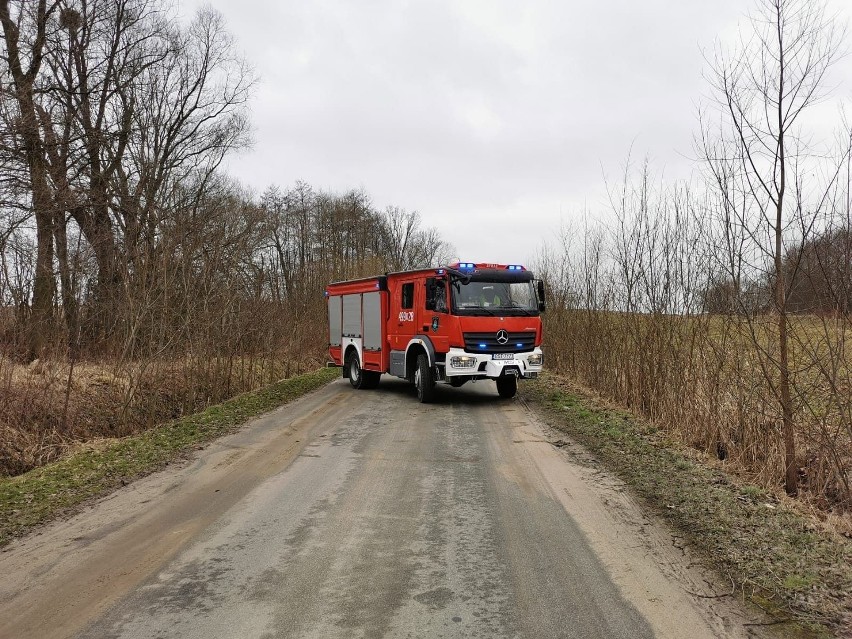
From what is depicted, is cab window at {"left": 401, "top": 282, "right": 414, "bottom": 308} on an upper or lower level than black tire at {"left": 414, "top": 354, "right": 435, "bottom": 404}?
upper

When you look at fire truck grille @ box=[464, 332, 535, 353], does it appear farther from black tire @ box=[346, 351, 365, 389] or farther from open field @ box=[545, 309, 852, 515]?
black tire @ box=[346, 351, 365, 389]

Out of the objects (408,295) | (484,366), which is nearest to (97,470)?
(484,366)

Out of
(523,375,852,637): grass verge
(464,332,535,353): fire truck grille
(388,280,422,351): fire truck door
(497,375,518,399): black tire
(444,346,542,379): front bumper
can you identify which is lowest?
(523,375,852,637): grass verge

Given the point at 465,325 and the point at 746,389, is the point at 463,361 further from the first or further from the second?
the point at 746,389

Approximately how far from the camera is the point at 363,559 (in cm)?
418

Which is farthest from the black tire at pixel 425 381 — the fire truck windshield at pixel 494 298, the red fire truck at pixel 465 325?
the fire truck windshield at pixel 494 298

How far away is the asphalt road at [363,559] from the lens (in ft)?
11.0

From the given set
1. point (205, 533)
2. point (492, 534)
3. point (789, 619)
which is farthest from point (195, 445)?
point (789, 619)

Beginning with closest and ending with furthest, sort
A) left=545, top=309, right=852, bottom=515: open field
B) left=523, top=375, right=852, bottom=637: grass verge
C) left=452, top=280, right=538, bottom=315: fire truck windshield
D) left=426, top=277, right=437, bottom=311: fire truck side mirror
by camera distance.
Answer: left=523, top=375, right=852, bottom=637: grass verge → left=545, top=309, right=852, bottom=515: open field → left=452, top=280, right=538, bottom=315: fire truck windshield → left=426, top=277, right=437, bottom=311: fire truck side mirror

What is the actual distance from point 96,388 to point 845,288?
12924 mm

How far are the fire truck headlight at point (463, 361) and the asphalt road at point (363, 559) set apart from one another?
4.27 metres

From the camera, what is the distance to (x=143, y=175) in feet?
44.8

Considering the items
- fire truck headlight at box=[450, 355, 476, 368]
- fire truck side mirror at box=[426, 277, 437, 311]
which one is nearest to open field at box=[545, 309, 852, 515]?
fire truck headlight at box=[450, 355, 476, 368]

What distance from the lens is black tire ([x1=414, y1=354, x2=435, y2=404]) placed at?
40.5ft
